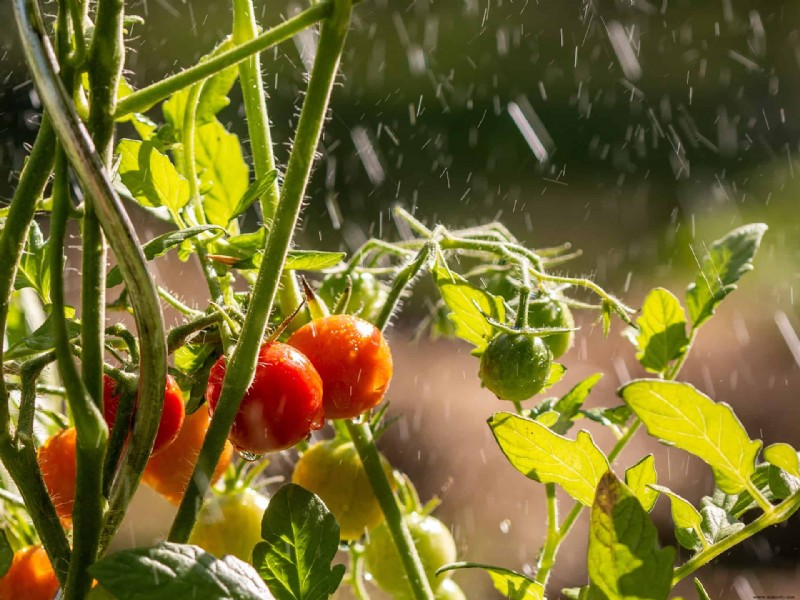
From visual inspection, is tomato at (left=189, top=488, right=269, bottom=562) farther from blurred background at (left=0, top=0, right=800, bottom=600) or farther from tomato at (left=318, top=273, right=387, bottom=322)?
blurred background at (left=0, top=0, right=800, bottom=600)

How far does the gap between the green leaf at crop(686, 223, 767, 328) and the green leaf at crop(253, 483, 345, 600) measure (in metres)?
0.16

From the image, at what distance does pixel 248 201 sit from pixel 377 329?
6 centimetres

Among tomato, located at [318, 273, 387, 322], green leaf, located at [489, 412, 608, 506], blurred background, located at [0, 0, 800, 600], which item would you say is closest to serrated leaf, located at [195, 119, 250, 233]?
tomato, located at [318, 273, 387, 322]

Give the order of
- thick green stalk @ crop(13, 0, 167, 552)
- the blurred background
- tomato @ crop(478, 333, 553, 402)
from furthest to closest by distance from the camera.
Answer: the blurred background
tomato @ crop(478, 333, 553, 402)
thick green stalk @ crop(13, 0, 167, 552)

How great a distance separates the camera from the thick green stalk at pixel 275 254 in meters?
0.18

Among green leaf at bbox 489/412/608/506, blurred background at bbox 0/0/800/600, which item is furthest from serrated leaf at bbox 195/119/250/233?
blurred background at bbox 0/0/800/600

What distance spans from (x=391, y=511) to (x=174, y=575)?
0.12m

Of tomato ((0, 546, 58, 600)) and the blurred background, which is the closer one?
tomato ((0, 546, 58, 600))

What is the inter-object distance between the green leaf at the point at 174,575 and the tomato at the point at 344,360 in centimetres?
8

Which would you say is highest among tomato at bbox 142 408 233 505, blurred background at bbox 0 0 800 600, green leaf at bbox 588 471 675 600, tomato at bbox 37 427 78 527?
tomato at bbox 37 427 78 527

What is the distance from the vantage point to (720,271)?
1.08 feet

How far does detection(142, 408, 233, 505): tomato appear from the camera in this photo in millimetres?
274

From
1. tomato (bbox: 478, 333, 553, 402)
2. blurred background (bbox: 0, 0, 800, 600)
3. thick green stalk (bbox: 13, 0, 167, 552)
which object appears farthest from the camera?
blurred background (bbox: 0, 0, 800, 600)

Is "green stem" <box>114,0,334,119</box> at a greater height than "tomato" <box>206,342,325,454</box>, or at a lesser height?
greater
